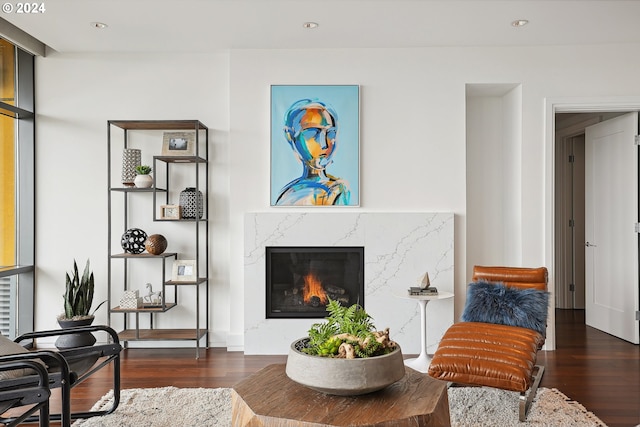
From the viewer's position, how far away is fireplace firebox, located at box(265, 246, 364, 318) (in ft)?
14.3

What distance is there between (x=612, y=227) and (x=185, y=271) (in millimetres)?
4021

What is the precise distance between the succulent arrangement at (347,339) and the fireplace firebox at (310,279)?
2123 millimetres

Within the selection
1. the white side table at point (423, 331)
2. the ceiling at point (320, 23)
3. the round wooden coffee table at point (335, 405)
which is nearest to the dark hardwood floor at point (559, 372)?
the white side table at point (423, 331)

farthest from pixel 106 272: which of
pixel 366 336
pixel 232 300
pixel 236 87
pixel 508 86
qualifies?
pixel 508 86

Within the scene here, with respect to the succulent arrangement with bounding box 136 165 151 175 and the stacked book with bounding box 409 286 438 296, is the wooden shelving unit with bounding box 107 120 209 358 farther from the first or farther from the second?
the stacked book with bounding box 409 286 438 296

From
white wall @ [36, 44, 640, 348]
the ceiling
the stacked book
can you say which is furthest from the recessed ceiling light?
the stacked book

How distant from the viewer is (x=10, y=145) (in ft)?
14.7

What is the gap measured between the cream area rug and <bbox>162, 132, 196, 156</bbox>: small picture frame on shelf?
79.0 inches

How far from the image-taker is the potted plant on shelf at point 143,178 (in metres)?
4.27

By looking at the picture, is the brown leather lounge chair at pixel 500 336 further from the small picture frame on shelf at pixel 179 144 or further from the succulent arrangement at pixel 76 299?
the succulent arrangement at pixel 76 299

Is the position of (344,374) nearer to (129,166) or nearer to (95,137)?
(129,166)

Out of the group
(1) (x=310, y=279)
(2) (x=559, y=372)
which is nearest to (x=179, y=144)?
(1) (x=310, y=279)

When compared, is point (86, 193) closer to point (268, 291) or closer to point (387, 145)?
point (268, 291)

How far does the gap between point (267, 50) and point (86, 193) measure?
6.77 ft
